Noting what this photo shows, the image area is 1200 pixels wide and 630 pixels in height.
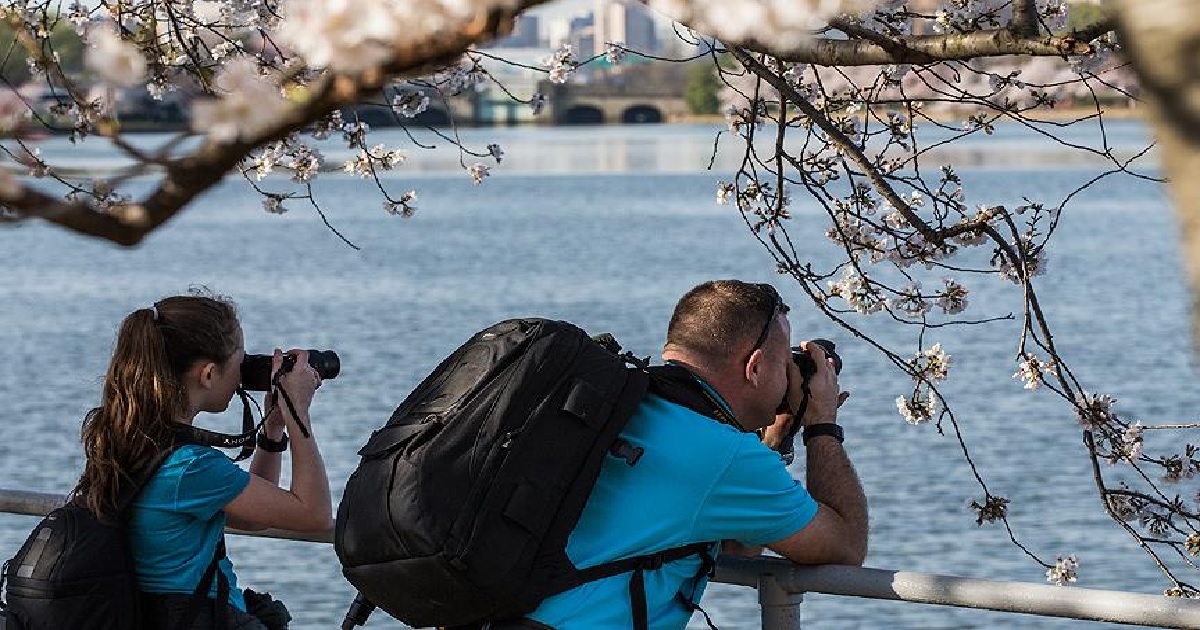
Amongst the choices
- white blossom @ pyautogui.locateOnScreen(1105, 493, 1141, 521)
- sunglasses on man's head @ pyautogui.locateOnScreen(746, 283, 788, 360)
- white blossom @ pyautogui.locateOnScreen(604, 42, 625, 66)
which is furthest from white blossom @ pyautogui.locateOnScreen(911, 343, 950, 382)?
sunglasses on man's head @ pyautogui.locateOnScreen(746, 283, 788, 360)

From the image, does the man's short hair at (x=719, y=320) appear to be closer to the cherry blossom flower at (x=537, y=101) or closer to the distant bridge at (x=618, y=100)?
the cherry blossom flower at (x=537, y=101)

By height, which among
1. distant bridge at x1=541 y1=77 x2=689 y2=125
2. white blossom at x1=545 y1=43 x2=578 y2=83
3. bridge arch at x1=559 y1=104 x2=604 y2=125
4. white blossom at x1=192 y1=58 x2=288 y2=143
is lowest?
bridge arch at x1=559 y1=104 x2=604 y2=125

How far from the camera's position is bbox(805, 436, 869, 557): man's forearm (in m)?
3.16

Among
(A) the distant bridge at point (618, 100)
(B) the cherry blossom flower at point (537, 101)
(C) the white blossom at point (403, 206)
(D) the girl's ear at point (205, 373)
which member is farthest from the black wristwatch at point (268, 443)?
(A) the distant bridge at point (618, 100)

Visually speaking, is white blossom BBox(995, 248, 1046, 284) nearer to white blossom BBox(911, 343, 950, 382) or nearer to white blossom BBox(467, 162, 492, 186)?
white blossom BBox(911, 343, 950, 382)

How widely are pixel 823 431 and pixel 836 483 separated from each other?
0.42 ft

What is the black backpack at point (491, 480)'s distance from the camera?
267 centimetres

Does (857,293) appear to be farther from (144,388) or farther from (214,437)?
(144,388)

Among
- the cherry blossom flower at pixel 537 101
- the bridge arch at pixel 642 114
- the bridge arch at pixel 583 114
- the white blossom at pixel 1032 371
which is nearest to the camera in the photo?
the white blossom at pixel 1032 371

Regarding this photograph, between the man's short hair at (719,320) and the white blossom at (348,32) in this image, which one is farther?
the man's short hair at (719,320)

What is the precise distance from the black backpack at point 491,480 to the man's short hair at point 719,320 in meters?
0.36

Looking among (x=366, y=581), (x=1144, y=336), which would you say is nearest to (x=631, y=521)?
(x=366, y=581)

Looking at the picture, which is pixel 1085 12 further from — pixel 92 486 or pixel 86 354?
pixel 86 354

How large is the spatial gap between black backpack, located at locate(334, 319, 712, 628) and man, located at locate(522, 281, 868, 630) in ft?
0.14
